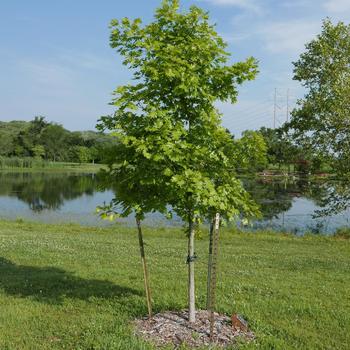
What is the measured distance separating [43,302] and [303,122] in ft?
63.0

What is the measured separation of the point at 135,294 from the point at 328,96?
659 inches

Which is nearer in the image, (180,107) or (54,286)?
(180,107)

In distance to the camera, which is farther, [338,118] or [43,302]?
[338,118]

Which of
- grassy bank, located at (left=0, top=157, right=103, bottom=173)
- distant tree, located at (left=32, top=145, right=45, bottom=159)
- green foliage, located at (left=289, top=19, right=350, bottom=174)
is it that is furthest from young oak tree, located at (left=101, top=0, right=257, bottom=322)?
distant tree, located at (left=32, top=145, right=45, bottom=159)

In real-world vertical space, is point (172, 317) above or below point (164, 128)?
below

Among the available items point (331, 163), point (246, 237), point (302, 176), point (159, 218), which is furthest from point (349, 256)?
point (302, 176)

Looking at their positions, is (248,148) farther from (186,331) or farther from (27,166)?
(27,166)

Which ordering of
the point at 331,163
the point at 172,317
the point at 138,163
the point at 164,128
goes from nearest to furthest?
the point at 164,128 → the point at 138,163 → the point at 172,317 → the point at 331,163

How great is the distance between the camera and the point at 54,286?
34.6 feet

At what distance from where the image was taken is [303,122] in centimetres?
2452

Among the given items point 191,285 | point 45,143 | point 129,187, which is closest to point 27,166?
point 45,143

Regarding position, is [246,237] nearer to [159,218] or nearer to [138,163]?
[159,218]

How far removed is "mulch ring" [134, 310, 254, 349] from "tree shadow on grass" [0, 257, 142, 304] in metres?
2.01

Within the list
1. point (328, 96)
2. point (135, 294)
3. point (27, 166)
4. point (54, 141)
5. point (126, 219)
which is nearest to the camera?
point (135, 294)
